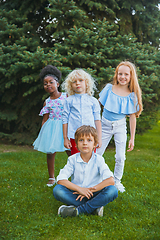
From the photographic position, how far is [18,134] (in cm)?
713

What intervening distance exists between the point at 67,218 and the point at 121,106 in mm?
1818

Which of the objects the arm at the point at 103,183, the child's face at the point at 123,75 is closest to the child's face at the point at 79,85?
the child's face at the point at 123,75

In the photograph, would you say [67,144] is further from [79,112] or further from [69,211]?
[69,211]

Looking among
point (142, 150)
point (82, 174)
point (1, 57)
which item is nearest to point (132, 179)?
point (82, 174)

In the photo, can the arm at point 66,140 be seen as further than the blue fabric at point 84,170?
Yes

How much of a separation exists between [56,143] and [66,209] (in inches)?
51.1

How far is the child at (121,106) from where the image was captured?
3.60 meters

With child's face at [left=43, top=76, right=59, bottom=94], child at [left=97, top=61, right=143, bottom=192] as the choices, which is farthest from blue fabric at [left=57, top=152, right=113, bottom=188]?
child's face at [left=43, top=76, right=59, bottom=94]

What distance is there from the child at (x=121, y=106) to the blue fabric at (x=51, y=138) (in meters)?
0.69

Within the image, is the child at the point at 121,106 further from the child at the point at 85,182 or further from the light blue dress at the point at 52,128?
the child at the point at 85,182

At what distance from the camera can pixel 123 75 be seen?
11.7 feet

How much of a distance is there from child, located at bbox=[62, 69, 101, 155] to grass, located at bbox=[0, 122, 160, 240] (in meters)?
0.93

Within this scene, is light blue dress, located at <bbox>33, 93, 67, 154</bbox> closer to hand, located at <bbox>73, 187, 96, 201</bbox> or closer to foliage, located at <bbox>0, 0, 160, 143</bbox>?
hand, located at <bbox>73, 187, 96, 201</bbox>

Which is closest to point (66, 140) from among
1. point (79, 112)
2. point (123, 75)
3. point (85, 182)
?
point (79, 112)
